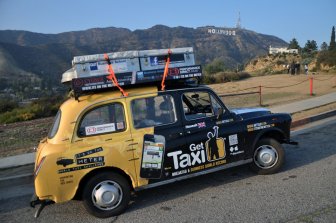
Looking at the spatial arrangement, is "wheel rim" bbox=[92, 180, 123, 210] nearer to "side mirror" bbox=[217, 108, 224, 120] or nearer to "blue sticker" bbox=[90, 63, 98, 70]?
"blue sticker" bbox=[90, 63, 98, 70]

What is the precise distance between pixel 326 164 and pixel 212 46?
156787mm

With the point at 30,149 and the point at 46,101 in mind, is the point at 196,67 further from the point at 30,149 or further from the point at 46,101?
the point at 46,101

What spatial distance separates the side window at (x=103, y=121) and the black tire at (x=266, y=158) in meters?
2.57

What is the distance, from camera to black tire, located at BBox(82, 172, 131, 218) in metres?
5.42

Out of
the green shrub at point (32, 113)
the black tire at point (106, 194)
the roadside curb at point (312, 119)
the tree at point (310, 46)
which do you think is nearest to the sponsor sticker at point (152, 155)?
the black tire at point (106, 194)

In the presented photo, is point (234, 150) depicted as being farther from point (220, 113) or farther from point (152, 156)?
point (152, 156)

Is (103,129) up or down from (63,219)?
up

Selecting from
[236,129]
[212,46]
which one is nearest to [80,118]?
[236,129]

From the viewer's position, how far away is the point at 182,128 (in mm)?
5957

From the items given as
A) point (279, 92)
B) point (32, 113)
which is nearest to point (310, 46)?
point (279, 92)

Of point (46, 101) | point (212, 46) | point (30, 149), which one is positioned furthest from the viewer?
point (212, 46)

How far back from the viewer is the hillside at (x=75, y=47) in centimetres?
6971

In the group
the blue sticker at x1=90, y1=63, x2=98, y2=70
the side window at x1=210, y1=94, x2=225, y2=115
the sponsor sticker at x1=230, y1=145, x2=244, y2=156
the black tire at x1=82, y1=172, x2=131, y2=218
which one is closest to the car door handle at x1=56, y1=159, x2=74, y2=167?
the black tire at x1=82, y1=172, x2=131, y2=218

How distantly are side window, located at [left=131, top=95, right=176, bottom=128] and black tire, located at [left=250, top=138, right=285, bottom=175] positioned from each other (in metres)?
1.80
